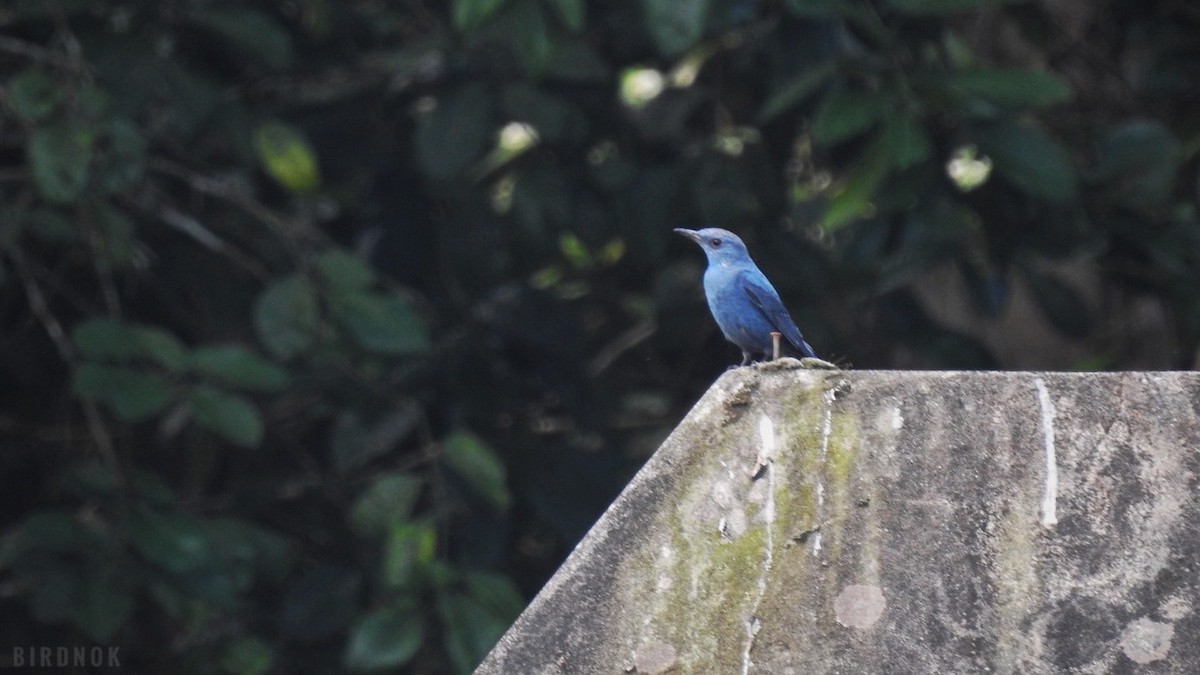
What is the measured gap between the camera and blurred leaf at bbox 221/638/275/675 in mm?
6086

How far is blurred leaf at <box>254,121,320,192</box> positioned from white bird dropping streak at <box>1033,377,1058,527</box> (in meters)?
3.98

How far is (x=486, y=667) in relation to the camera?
8.09 feet

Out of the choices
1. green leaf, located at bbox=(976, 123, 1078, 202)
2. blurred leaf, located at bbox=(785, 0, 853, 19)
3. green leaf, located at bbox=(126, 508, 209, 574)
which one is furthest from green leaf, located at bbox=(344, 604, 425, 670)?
green leaf, located at bbox=(976, 123, 1078, 202)

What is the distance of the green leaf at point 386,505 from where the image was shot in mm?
5590

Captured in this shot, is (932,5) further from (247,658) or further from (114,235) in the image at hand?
(247,658)

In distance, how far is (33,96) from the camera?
17.0 feet

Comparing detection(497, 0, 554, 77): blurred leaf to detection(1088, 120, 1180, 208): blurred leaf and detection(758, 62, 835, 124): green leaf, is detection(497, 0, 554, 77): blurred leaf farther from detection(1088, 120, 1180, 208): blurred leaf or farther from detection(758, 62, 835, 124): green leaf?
detection(1088, 120, 1180, 208): blurred leaf

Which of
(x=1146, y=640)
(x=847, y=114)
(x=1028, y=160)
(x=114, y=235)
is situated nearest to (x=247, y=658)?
(x=114, y=235)

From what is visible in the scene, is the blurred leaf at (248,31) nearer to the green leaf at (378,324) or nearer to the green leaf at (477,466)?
the green leaf at (378,324)

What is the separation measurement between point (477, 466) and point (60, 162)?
1.83 metres

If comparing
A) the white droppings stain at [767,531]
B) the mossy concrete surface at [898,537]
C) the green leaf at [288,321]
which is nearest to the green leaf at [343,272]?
the green leaf at [288,321]

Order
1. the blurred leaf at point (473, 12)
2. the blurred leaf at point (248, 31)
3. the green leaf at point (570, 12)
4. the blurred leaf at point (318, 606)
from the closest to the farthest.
Result: the blurred leaf at point (473, 12), the green leaf at point (570, 12), the blurred leaf at point (248, 31), the blurred leaf at point (318, 606)

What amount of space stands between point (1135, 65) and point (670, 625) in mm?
5739

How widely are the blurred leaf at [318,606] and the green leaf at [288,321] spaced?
107 centimetres
